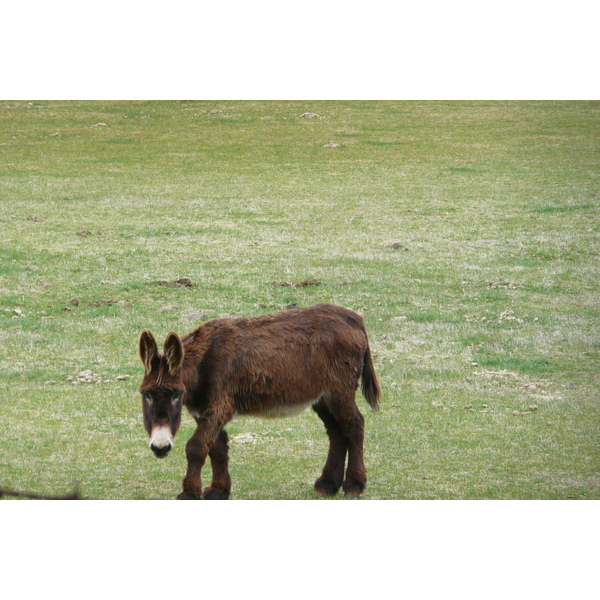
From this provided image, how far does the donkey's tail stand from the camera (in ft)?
17.0

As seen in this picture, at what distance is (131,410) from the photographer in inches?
261

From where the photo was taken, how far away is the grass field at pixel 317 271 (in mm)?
5762

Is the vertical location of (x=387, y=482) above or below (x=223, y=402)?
below

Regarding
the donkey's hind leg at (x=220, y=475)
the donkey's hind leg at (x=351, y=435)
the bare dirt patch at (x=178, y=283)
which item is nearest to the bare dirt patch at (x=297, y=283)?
the bare dirt patch at (x=178, y=283)

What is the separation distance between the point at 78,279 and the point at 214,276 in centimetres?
155

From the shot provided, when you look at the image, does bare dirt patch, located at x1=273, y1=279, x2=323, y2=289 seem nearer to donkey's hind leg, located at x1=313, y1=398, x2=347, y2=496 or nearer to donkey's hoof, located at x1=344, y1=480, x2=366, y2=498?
donkey's hind leg, located at x1=313, y1=398, x2=347, y2=496

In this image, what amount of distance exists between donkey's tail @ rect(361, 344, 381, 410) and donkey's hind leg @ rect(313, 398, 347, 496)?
1.08 feet

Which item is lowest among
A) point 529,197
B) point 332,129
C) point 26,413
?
point 26,413

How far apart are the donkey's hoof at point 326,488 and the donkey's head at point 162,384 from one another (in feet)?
3.67

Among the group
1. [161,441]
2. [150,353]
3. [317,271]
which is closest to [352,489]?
[161,441]

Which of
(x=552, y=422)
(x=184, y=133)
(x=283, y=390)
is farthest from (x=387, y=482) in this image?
(x=184, y=133)

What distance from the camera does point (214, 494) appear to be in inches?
→ 189

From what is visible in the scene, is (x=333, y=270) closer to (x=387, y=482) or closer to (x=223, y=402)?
(x=387, y=482)

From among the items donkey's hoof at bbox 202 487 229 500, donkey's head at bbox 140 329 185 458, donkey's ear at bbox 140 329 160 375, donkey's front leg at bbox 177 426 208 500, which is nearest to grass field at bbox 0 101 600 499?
donkey's hoof at bbox 202 487 229 500
